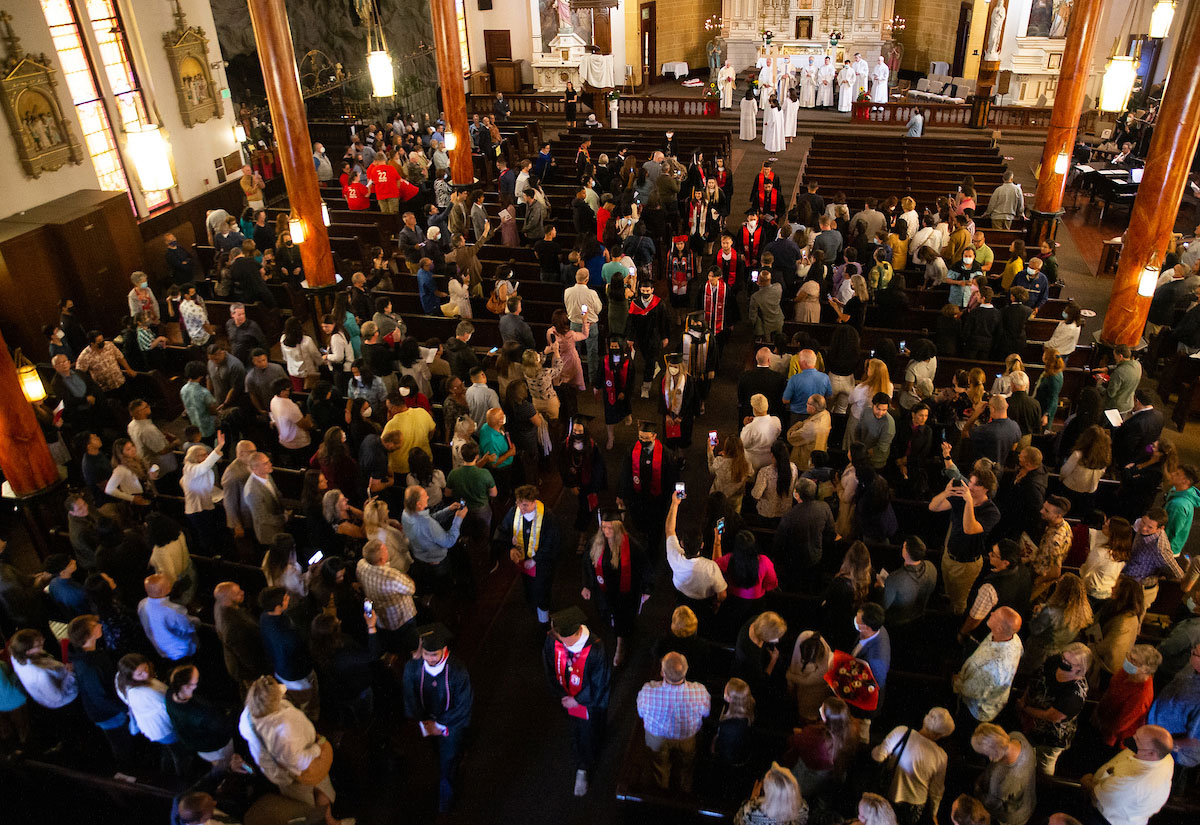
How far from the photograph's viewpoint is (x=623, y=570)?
6.13 metres

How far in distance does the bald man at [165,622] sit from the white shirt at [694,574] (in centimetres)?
327

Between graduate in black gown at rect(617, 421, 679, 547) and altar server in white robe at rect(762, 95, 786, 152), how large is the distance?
14.6m

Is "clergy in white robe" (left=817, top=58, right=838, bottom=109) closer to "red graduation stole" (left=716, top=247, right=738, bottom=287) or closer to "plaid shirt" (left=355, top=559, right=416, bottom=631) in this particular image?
"red graduation stole" (left=716, top=247, right=738, bottom=287)

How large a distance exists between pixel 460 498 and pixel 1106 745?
4.86 metres

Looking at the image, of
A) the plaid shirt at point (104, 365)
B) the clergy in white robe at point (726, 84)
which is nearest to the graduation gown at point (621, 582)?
the plaid shirt at point (104, 365)

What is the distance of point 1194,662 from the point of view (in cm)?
493

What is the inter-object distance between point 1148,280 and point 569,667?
8.09 metres

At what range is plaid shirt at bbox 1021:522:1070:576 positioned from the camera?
6.06m

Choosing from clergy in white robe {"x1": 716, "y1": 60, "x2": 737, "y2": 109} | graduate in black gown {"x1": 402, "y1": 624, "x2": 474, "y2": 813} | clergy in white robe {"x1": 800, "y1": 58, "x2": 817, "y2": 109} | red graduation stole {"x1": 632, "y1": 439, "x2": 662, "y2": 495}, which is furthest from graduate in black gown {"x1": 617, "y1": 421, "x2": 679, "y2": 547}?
clergy in white robe {"x1": 800, "y1": 58, "x2": 817, "y2": 109}

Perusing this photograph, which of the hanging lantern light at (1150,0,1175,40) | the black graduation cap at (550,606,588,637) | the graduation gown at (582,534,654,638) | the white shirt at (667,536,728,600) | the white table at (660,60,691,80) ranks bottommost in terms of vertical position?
the graduation gown at (582,534,654,638)

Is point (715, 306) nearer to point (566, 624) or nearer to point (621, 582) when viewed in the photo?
point (621, 582)

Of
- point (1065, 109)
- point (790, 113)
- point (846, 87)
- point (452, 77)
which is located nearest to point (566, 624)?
point (452, 77)

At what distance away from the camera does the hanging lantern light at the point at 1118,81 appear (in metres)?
11.7

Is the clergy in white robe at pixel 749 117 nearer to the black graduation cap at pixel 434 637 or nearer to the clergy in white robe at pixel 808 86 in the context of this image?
the clergy in white robe at pixel 808 86
